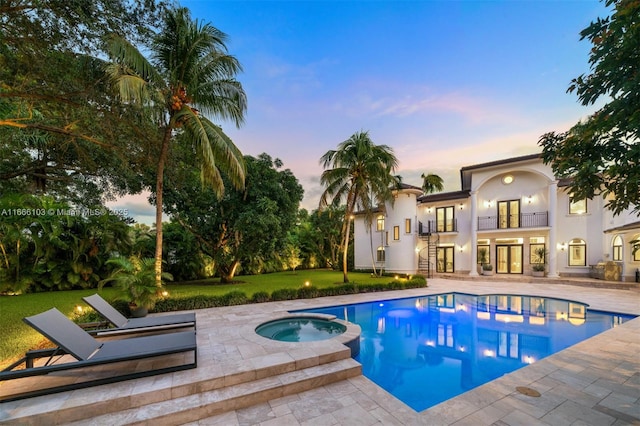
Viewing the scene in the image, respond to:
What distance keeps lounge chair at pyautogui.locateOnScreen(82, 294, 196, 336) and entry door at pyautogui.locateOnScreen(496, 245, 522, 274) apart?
21.6 m

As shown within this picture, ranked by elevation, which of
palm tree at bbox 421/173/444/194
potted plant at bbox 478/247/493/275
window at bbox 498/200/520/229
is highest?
palm tree at bbox 421/173/444/194

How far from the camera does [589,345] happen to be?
6.18 meters

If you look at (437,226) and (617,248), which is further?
(437,226)

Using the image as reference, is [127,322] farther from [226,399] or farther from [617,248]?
[617,248]

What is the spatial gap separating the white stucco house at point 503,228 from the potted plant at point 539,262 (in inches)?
9.6

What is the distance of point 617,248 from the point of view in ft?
52.5

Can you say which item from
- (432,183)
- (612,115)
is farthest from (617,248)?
(612,115)

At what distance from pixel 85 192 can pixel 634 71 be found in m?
18.5

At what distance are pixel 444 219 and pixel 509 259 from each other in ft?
17.4

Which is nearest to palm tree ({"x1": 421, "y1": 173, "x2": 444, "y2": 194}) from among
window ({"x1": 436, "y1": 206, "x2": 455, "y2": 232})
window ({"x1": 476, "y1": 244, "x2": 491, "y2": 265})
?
window ({"x1": 436, "y1": 206, "x2": 455, "y2": 232})

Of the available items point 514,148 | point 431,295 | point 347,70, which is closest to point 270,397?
point 431,295

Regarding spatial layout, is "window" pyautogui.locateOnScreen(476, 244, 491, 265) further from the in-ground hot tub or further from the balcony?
the in-ground hot tub

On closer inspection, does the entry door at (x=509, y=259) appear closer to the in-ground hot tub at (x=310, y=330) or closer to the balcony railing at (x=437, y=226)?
the balcony railing at (x=437, y=226)

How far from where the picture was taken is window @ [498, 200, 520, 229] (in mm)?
19047
